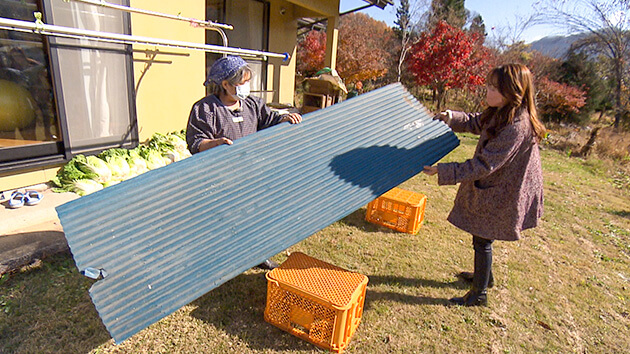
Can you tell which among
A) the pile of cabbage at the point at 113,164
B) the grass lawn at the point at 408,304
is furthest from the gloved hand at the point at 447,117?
the pile of cabbage at the point at 113,164

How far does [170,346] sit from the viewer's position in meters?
2.19

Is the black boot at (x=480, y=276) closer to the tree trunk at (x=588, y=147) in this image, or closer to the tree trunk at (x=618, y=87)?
the tree trunk at (x=588, y=147)

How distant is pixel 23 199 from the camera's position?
11.1 ft

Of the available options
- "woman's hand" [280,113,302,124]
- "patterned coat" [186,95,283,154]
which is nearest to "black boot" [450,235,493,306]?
"woman's hand" [280,113,302,124]

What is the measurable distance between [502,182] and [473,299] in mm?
1027

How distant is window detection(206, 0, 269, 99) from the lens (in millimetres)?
6594

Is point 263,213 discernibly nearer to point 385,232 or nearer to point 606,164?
point 385,232

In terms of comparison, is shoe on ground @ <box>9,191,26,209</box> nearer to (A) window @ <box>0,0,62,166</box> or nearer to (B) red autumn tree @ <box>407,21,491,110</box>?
(A) window @ <box>0,0,62,166</box>

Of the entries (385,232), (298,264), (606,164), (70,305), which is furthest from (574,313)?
(606,164)

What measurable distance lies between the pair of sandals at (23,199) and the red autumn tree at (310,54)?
13506 millimetres

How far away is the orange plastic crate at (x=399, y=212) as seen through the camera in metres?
3.91

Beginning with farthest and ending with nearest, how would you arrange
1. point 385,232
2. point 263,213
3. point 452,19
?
Result: point 452,19, point 385,232, point 263,213

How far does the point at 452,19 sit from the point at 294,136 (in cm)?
2273

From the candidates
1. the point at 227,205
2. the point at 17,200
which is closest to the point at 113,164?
the point at 17,200
